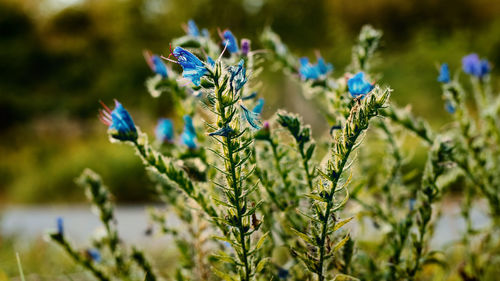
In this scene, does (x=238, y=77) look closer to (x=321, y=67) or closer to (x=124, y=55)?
(x=321, y=67)

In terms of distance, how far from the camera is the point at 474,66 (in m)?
1.86

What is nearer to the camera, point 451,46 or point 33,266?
point 33,266

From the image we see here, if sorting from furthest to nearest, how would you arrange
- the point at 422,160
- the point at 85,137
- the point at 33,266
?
the point at 85,137
the point at 422,160
the point at 33,266

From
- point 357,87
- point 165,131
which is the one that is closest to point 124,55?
point 165,131

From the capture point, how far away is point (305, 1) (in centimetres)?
1520

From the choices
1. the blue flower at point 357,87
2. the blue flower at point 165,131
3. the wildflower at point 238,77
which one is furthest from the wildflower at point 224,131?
the blue flower at point 165,131

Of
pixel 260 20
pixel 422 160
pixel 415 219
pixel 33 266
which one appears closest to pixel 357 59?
pixel 415 219

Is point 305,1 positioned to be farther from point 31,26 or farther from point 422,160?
point 31,26

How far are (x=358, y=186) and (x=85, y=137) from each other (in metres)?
15.0

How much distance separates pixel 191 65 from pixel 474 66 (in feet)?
4.93

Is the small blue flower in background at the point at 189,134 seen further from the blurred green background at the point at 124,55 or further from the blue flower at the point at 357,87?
the blurred green background at the point at 124,55

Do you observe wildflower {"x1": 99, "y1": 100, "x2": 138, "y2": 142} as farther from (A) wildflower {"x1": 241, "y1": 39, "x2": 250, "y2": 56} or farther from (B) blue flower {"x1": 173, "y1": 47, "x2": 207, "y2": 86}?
(A) wildflower {"x1": 241, "y1": 39, "x2": 250, "y2": 56}

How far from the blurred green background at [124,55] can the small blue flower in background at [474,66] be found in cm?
699

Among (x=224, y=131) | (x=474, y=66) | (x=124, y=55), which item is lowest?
(x=224, y=131)
